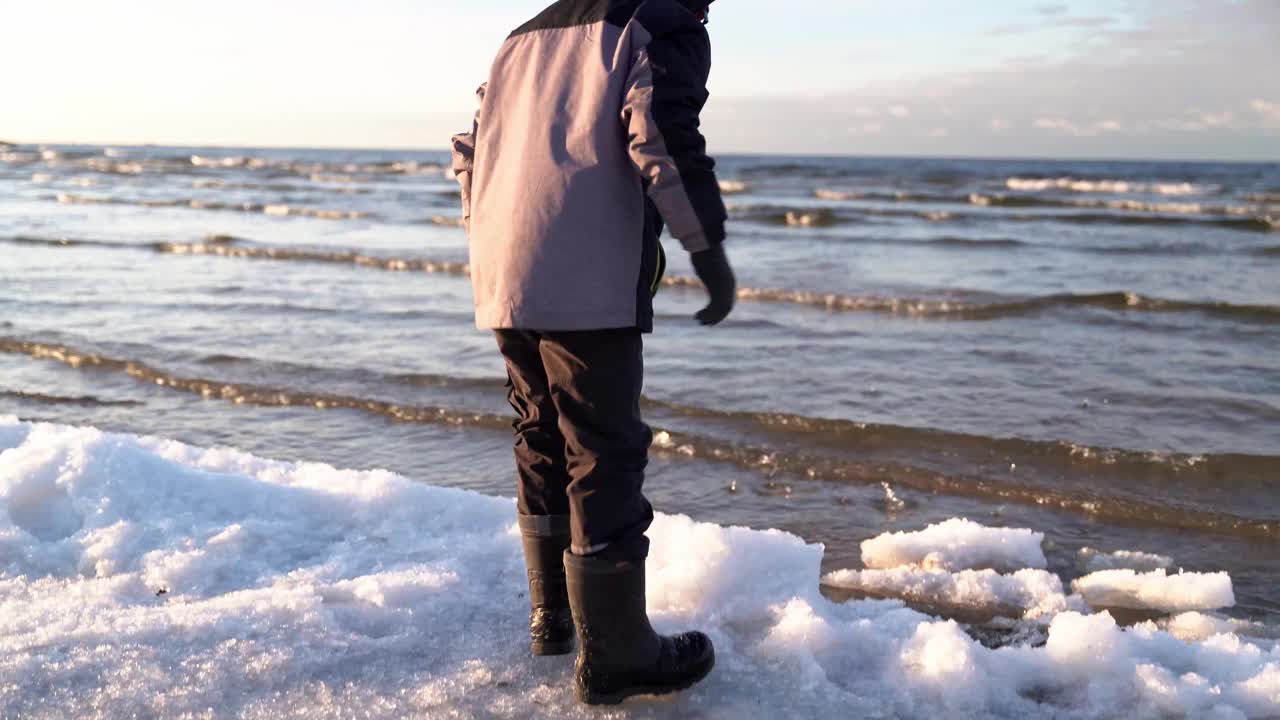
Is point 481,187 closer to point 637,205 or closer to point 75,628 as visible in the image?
point 637,205

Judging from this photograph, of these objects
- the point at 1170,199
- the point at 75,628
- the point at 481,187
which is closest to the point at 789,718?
the point at 481,187

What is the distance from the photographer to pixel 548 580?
2.92 m

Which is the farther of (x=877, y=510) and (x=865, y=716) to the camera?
(x=877, y=510)

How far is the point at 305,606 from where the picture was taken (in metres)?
3.14

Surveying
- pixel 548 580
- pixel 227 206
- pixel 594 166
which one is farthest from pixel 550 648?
pixel 227 206

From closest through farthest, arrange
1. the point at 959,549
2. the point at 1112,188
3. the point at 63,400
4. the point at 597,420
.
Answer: the point at 597,420 < the point at 959,549 < the point at 63,400 < the point at 1112,188

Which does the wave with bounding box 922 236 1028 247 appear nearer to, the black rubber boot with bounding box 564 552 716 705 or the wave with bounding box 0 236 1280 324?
the wave with bounding box 0 236 1280 324

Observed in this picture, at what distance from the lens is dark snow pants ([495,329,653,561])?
8.45 ft

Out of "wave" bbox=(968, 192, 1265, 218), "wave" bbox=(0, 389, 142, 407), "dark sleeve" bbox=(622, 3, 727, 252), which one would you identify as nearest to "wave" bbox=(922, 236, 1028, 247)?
"wave" bbox=(968, 192, 1265, 218)

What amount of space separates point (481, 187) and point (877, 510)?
111 inches

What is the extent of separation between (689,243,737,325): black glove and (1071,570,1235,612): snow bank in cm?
207

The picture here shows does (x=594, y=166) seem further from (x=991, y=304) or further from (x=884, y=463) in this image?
(x=991, y=304)

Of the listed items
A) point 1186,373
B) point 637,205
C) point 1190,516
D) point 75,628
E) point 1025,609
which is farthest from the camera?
point 1186,373

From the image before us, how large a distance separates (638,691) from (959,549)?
73.6 inches
